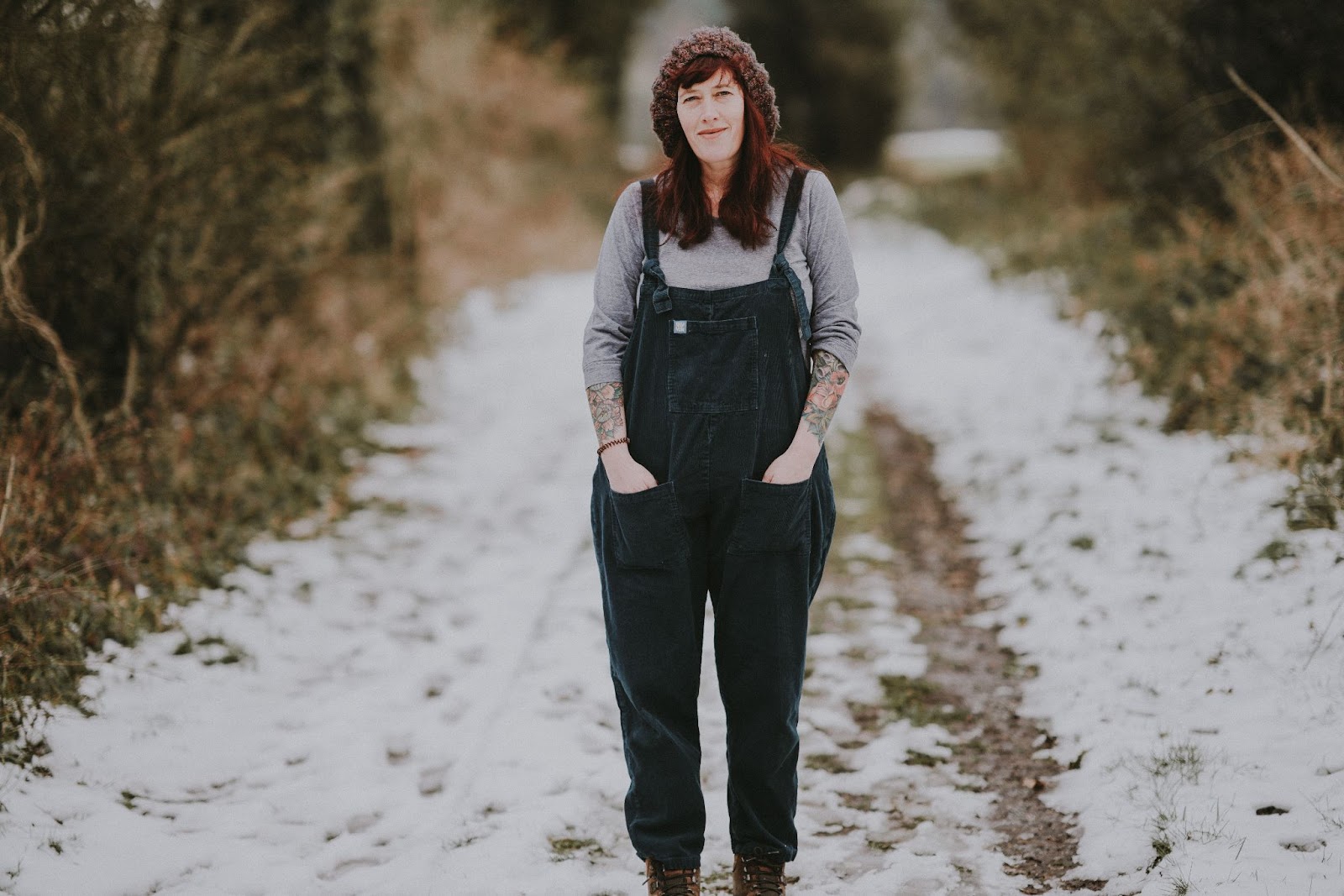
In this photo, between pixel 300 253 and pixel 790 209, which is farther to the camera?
pixel 300 253

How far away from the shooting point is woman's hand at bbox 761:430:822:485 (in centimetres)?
261

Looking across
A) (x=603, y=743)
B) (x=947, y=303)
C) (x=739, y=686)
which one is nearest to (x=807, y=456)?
(x=739, y=686)

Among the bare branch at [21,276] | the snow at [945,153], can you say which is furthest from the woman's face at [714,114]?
the snow at [945,153]

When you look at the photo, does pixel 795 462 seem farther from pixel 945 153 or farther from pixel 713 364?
pixel 945 153

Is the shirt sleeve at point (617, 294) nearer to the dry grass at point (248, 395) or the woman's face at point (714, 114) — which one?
the woman's face at point (714, 114)

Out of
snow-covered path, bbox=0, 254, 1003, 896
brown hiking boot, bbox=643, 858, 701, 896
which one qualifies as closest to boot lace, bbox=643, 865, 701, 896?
brown hiking boot, bbox=643, 858, 701, 896

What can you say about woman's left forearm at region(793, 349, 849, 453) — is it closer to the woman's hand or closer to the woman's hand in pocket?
the woman's hand

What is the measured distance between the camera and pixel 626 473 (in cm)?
262

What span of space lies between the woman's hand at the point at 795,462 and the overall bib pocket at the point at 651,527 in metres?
0.25

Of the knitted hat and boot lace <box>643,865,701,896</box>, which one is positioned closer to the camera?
the knitted hat

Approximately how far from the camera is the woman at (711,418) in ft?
8.51

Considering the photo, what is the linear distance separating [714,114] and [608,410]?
78cm

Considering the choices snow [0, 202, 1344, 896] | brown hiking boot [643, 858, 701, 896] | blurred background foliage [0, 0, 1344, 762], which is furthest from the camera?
blurred background foliage [0, 0, 1344, 762]

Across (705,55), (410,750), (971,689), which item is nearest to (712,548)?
(705,55)
